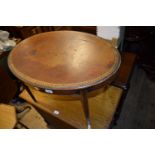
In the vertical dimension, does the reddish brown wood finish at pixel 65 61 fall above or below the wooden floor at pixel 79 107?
above

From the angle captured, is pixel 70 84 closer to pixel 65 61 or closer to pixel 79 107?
pixel 65 61

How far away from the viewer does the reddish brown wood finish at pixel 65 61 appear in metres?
0.81

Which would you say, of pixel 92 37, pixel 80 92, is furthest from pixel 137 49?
pixel 80 92

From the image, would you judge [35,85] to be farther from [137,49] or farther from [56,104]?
[137,49]

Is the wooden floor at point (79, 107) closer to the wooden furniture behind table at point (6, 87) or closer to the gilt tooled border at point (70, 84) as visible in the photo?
the gilt tooled border at point (70, 84)

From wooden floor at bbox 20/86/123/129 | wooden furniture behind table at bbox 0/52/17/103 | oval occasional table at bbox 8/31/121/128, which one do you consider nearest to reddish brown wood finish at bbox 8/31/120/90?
oval occasional table at bbox 8/31/121/128

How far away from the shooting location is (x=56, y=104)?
1.25 meters

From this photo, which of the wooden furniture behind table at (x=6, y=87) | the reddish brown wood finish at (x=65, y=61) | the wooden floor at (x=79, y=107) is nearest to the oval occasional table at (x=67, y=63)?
the reddish brown wood finish at (x=65, y=61)

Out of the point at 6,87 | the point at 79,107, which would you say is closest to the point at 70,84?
the point at 79,107

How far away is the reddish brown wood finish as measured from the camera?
0.81m

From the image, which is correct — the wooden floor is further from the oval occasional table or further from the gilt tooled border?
the gilt tooled border

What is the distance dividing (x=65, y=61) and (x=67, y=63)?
1.0 inches

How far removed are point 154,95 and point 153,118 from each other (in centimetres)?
34

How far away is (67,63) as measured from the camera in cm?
90
